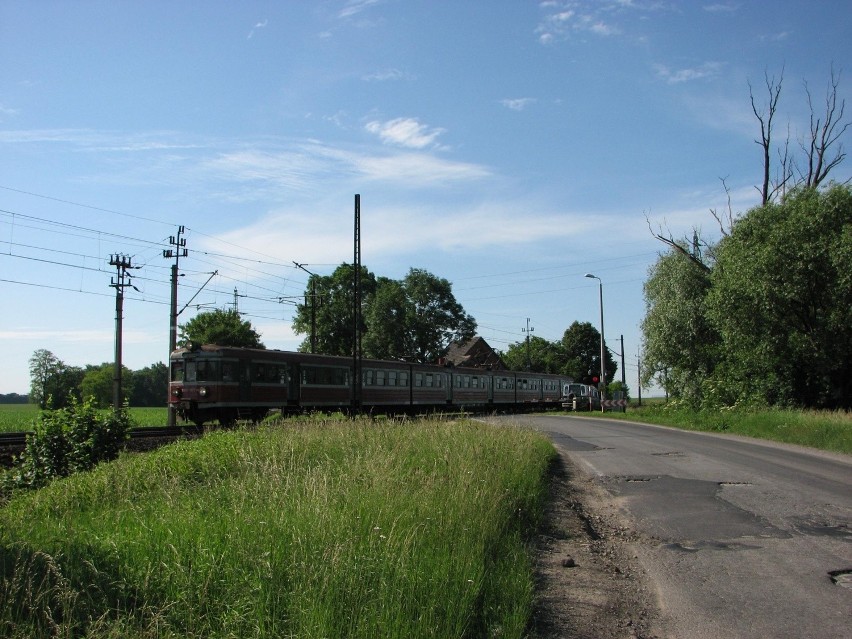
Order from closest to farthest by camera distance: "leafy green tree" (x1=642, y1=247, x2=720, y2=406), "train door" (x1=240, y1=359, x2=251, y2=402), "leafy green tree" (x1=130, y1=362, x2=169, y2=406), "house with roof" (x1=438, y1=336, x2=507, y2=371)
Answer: "train door" (x1=240, y1=359, x2=251, y2=402)
"leafy green tree" (x1=642, y1=247, x2=720, y2=406)
"house with roof" (x1=438, y1=336, x2=507, y2=371)
"leafy green tree" (x1=130, y1=362, x2=169, y2=406)

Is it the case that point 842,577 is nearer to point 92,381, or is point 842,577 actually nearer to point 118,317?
point 118,317

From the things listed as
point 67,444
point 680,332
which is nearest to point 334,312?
point 680,332

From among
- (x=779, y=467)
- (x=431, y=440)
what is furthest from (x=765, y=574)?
(x=779, y=467)

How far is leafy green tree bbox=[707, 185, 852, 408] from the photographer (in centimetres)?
2786

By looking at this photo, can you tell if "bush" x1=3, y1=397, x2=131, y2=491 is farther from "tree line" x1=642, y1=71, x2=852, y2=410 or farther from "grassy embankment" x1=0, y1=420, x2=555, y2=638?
"tree line" x1=642, y1=71, x2=852, y2=410

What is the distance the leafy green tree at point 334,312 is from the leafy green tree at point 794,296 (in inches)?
1617

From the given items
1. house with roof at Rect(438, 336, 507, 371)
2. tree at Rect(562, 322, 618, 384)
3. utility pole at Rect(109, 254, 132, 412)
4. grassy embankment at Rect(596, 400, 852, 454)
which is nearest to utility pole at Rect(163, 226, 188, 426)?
utility pole at Rect(109, 254, 132, 412)

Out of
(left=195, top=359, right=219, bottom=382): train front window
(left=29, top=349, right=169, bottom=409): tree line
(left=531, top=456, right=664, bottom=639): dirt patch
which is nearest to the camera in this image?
(left=531, top=456, right=664, bottom=639): dirt patch

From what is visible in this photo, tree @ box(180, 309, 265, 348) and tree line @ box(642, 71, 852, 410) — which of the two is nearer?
tree line @ box(642, 71, 852, 410)

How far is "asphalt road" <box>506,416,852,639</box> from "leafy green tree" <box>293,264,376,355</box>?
5310cm

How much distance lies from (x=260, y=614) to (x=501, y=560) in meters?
2.41

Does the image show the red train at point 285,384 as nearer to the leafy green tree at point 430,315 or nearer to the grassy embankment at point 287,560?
the grassy embankment at point 287,560

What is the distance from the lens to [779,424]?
79.4ft

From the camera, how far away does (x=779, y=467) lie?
46.8 feet
